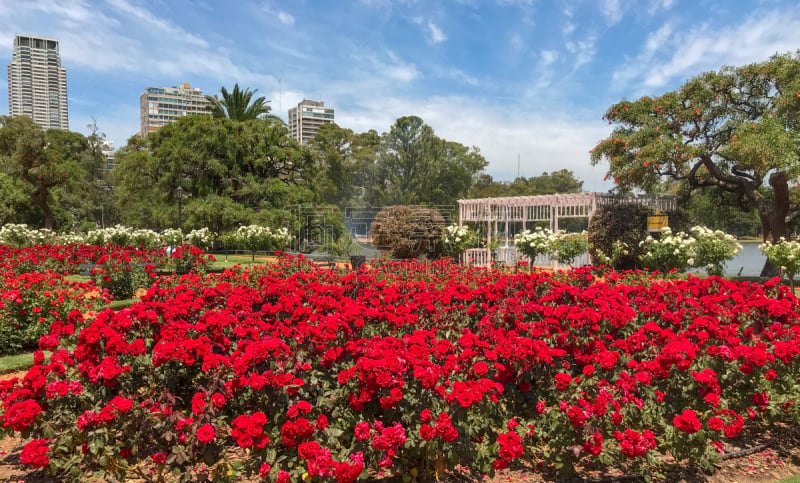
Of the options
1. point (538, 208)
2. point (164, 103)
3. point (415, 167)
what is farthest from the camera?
point (164, 103)

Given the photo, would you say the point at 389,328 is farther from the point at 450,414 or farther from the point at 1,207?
the point at 1,207

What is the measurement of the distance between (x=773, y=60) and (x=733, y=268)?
6.90 meters

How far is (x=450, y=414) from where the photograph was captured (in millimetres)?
2410

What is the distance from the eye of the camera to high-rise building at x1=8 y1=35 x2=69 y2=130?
14650 centimetres

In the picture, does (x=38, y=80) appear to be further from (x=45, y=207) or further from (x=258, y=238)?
(x=258, y=238)

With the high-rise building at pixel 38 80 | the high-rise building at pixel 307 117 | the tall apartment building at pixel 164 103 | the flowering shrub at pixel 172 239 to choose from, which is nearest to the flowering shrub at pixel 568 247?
the flowering shrub at pixel 172 239

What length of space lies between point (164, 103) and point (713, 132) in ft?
489

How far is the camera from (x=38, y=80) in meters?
149

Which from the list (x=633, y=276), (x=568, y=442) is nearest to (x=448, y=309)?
(x=568, y=442)

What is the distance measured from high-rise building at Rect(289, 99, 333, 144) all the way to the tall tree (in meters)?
74.7

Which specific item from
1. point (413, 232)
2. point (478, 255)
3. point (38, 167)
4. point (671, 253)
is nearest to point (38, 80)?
point (38, 167)

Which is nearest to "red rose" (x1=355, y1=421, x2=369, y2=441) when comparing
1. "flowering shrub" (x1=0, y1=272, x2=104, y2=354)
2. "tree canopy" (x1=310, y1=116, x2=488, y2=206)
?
"flowering shrub" (x1=0, y1=272, x2=104, y2=354)

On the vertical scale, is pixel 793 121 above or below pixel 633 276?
above

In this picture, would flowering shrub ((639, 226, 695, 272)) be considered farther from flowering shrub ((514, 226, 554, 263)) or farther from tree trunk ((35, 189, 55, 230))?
tree trunk ((35, 189, 55, 230))
